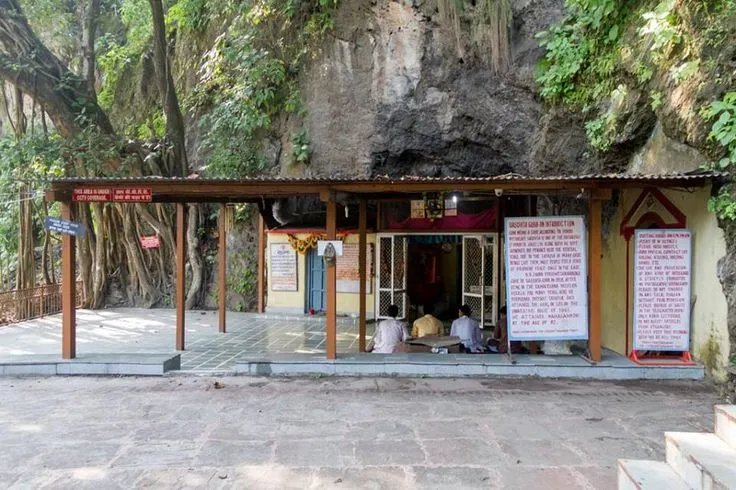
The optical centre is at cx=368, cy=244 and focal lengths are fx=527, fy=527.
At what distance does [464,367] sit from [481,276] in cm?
517

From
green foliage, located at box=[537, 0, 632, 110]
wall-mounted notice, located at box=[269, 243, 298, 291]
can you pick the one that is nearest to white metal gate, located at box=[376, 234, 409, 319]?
wall-mounted notice, located at box=[269, 243, 298, 291]

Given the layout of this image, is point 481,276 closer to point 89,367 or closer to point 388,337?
point 388,337

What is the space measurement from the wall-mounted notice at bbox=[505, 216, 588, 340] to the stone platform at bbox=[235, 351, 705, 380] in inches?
16.5

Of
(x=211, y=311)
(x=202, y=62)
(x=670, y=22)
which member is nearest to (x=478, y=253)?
(x=670, y=22)

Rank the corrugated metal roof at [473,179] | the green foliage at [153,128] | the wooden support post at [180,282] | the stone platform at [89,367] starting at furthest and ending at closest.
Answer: the green foliage at [153,128]
the wooden support post at [180,282]
the stone platform at [89,367]
the corrugated metal roof at [473,179]

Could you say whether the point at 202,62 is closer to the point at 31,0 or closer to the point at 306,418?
the point at 31,0

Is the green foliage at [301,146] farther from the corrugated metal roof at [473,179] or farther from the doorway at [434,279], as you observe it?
the corrugated metal roof at [473,179]

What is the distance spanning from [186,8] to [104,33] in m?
4.43

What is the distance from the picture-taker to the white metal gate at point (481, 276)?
12109 mm

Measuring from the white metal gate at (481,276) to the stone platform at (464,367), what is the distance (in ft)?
14.7

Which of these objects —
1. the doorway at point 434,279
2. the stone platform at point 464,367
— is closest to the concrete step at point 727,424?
the stone platform at point 464,367

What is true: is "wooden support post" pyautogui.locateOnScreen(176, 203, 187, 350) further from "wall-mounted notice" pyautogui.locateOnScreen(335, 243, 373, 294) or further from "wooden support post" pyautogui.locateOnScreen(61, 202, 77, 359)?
"wall-mounted notice" pyautogui.locateOnScreen(335, 243, 373, 294)

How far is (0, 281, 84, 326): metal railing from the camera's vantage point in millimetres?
12258

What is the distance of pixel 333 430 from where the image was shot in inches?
209
